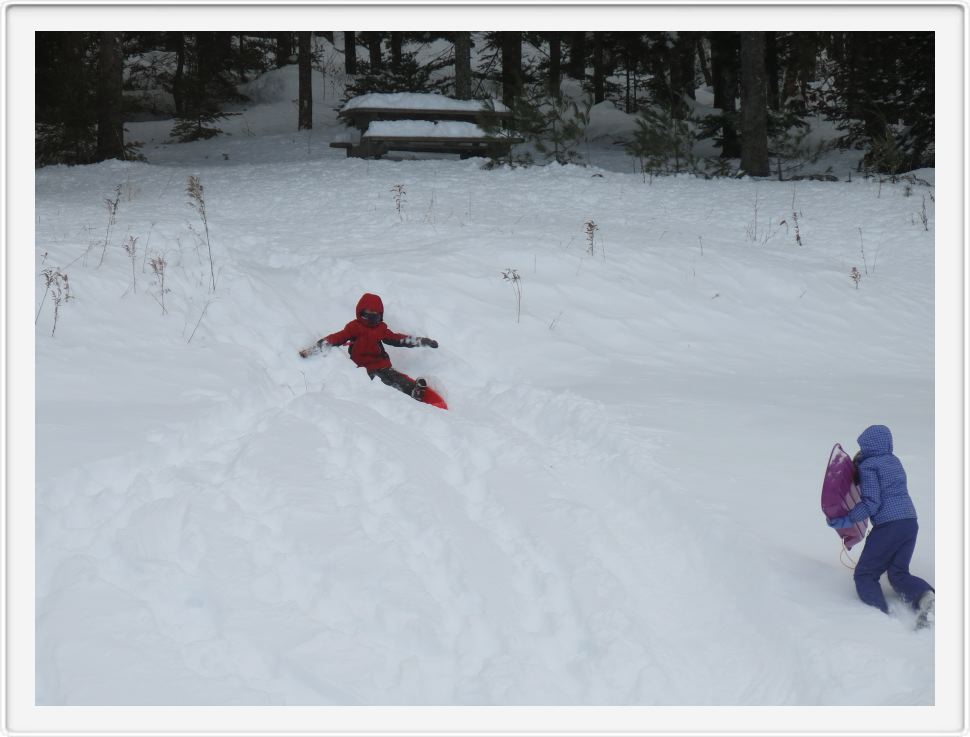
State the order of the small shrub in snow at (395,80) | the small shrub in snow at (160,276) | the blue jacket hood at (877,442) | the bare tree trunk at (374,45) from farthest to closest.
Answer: the bare tree trunk at (374,45) → the small shrub in snow at (395,80) → the small shrub in snow at (160,276) → the blue jacket hood at (877,442)

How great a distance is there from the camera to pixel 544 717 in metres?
3.28

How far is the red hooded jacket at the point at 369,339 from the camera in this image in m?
7.69

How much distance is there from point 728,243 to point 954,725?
322 inches

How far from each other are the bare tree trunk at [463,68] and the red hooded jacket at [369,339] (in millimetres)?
11430

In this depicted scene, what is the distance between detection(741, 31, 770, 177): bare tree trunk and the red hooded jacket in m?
9.72

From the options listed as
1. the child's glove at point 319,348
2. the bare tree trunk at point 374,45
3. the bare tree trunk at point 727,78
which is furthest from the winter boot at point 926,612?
the bare tree trunk at point 374,45

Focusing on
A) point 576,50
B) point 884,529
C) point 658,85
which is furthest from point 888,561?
point 576,50

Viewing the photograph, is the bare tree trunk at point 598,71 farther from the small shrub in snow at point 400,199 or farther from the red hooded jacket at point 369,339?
the red hooded jacket at point 369,339

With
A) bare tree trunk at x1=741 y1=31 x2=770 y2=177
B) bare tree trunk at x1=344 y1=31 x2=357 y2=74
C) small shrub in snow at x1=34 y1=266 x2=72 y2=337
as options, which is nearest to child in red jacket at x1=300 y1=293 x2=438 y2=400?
small shrub in snow at x1=34 y1=266 x2=72 y2=337

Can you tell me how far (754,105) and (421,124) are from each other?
6.18 meters

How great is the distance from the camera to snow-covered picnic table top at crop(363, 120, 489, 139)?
17.0 m

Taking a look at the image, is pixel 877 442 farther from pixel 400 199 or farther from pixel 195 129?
pixel 195 129

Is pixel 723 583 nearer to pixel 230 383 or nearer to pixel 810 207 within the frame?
pixel 230 383

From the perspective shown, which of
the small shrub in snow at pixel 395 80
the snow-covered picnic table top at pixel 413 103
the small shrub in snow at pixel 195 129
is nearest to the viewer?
the snow-covered picnic table top at pixel 413 103
